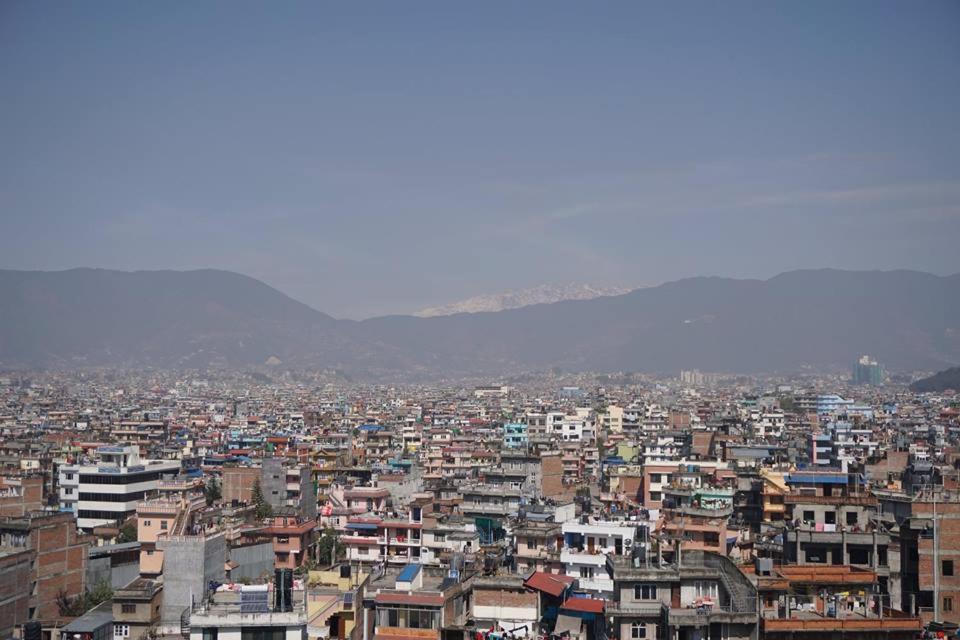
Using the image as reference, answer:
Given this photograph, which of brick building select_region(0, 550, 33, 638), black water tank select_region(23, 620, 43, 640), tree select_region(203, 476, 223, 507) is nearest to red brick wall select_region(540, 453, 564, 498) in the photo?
tree select_region(203, 476, 223, 507)

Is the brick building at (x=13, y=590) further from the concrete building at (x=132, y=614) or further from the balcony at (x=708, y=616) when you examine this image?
the balcony at (x=708, y=616)

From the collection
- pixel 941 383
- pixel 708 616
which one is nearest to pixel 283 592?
pixel 708 616

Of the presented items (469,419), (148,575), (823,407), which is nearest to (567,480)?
(148,575)

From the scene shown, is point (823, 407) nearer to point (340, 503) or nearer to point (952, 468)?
point (952, 468)

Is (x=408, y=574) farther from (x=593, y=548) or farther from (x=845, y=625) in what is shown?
(x=845, y=625)

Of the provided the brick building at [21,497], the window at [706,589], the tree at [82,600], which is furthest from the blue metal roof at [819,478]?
the brick building at [21,497]

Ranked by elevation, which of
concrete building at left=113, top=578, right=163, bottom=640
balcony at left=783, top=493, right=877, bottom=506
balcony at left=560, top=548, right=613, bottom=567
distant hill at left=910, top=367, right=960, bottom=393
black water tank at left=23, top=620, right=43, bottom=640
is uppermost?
distant hill at left=910, top=367, right=960, bottom=393

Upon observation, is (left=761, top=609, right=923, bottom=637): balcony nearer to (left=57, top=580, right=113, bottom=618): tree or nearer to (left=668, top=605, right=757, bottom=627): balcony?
(left=668, top=605, right=757, bottom=627): balcony
